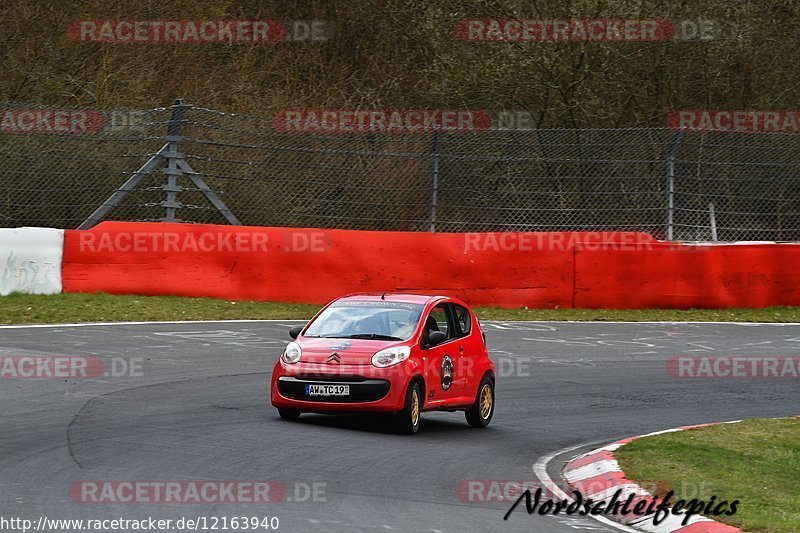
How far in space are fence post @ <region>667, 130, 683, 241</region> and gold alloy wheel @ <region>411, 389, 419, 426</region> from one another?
37.8ft

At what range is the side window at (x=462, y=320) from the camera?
43.4 ft

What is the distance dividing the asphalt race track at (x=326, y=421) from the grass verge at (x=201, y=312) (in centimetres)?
71

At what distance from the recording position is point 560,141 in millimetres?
22281

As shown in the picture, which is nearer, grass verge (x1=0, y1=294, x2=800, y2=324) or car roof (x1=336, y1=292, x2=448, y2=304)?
car roof (x1=336, y1=292, x2=448, y2=304)

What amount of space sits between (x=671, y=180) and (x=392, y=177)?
4919 millimetres

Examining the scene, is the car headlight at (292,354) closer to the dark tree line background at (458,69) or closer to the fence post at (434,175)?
the fence post at (434,175)

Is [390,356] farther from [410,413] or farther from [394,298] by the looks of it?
[394,298]

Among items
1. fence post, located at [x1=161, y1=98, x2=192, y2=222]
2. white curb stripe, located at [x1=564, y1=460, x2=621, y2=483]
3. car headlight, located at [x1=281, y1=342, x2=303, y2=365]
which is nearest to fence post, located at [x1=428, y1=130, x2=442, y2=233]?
fence post, located at [x1=161, y1=98, x2=192, y2=222]

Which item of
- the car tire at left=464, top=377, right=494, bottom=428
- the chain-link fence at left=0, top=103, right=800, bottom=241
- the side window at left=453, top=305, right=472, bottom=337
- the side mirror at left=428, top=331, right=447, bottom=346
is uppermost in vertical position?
the chain-link fence at left=0, top=103, right=800, bottom=241

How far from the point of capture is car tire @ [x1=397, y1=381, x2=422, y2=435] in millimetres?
11578

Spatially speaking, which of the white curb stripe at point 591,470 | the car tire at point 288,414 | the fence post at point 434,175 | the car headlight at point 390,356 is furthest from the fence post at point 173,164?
the white curb stripe at point 591,470

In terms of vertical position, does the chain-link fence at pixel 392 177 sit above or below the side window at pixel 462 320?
above

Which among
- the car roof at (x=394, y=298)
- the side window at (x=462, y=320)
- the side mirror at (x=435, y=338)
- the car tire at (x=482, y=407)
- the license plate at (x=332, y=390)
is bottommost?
the car tire at (x=482, y=407)

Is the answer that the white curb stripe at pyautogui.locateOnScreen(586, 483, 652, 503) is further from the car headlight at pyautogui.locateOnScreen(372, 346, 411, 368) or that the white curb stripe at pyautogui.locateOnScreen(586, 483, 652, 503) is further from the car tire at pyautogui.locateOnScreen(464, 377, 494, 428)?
the car tire at pyautogui.locateOnScreen(464, 377, 494, 428)
